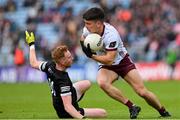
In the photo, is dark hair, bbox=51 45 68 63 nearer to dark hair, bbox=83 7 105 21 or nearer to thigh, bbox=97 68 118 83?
dark hair, bbox=83 7 105 21

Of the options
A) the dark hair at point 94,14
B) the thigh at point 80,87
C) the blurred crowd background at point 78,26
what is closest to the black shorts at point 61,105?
the thigh at point 80,87

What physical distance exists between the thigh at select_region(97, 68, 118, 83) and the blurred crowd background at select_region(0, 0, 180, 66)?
1784cm

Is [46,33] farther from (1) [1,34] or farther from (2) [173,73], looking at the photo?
(2) [173,73]

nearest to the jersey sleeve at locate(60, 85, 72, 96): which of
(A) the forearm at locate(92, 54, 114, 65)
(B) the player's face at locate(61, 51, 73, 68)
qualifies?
(B) the player's face at locate(61, 51, 73, 68)

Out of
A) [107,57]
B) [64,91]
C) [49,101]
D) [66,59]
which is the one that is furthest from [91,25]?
[49,101]

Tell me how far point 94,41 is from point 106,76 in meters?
0.93

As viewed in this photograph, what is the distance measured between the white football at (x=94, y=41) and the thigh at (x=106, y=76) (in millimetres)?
708

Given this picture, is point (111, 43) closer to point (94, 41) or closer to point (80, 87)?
point (94, 41)

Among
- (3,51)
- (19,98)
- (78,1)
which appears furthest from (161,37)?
(19,98)

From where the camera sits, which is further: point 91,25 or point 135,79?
point 135,79

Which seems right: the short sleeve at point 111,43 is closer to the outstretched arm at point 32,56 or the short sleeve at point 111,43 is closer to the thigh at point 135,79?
the thigh at point 135,79

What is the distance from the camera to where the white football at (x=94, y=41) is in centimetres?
1226

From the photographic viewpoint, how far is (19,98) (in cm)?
2097

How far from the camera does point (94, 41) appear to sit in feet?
40.3
